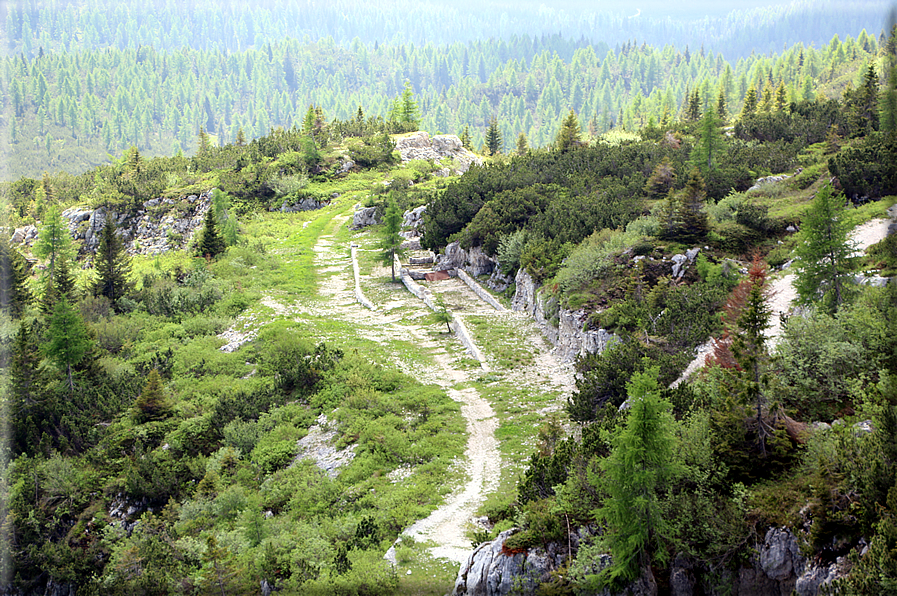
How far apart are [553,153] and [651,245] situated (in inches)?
966

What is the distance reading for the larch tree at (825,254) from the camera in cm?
1416

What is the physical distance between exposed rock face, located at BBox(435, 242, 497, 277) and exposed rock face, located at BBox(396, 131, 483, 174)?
35.7 meters

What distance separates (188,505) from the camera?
17109 mm

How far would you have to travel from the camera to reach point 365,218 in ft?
161

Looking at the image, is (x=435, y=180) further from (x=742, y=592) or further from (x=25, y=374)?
(x=742, y=592)

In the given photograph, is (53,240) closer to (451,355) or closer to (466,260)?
(466,260)

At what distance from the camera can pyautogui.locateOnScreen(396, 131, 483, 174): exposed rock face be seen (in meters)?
72.2

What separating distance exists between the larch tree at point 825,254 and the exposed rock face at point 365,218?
3776cm

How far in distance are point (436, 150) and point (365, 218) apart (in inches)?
1155

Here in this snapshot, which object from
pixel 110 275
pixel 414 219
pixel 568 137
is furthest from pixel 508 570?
pixel 568 137

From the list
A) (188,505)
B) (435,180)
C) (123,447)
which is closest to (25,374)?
(123,447)

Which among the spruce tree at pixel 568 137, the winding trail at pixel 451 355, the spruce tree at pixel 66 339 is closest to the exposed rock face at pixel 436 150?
the spruce tree at pixel 568 137

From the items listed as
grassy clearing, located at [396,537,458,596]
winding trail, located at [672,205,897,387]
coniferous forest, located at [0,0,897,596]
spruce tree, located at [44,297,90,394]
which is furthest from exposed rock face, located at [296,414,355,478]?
spruce tree, located at [44,297,90,394]

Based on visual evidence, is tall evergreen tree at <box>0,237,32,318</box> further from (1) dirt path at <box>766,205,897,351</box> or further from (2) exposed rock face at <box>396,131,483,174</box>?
(2) exposed rock face at <box>396,131,483,174</box>
